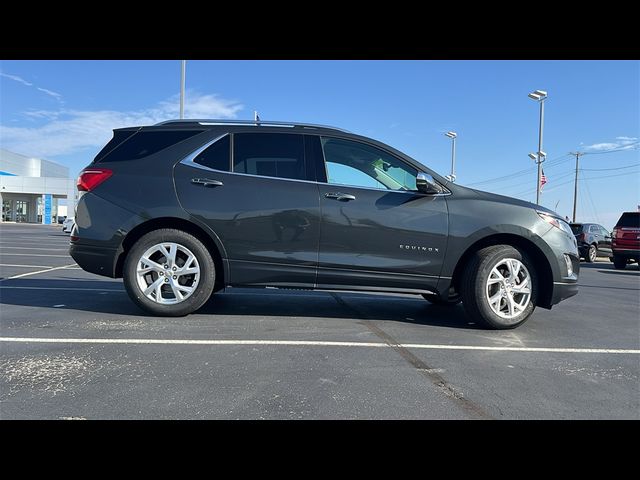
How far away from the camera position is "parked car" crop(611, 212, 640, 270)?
14859 millimetres

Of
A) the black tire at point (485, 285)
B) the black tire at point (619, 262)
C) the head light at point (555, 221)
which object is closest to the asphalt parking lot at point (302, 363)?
the black tire at point (485, 285)

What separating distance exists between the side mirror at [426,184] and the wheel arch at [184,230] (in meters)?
2.15

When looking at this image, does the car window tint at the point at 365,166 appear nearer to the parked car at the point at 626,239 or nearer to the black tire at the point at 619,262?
the parked car at the point at 626,239

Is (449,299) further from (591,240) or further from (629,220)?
(591,240)

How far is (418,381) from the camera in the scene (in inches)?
120

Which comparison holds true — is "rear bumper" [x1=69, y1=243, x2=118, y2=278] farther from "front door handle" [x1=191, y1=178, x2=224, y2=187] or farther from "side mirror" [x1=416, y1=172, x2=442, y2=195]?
"side mirror" [x1=416, y1=172, x2=442, y2=195]

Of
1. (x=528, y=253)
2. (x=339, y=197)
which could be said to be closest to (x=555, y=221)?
(x=528, y=253)

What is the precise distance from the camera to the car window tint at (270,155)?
15.1ft

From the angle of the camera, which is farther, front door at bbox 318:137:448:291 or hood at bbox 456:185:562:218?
hood at bbox 456:185:562:218

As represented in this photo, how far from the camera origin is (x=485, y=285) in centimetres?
448

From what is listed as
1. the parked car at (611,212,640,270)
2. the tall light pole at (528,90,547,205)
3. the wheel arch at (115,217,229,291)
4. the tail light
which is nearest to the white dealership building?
the tall light pole at (528,90,547,205)

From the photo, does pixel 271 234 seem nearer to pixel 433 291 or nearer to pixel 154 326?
pixel 154 326

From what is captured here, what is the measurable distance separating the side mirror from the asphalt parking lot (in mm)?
1456
